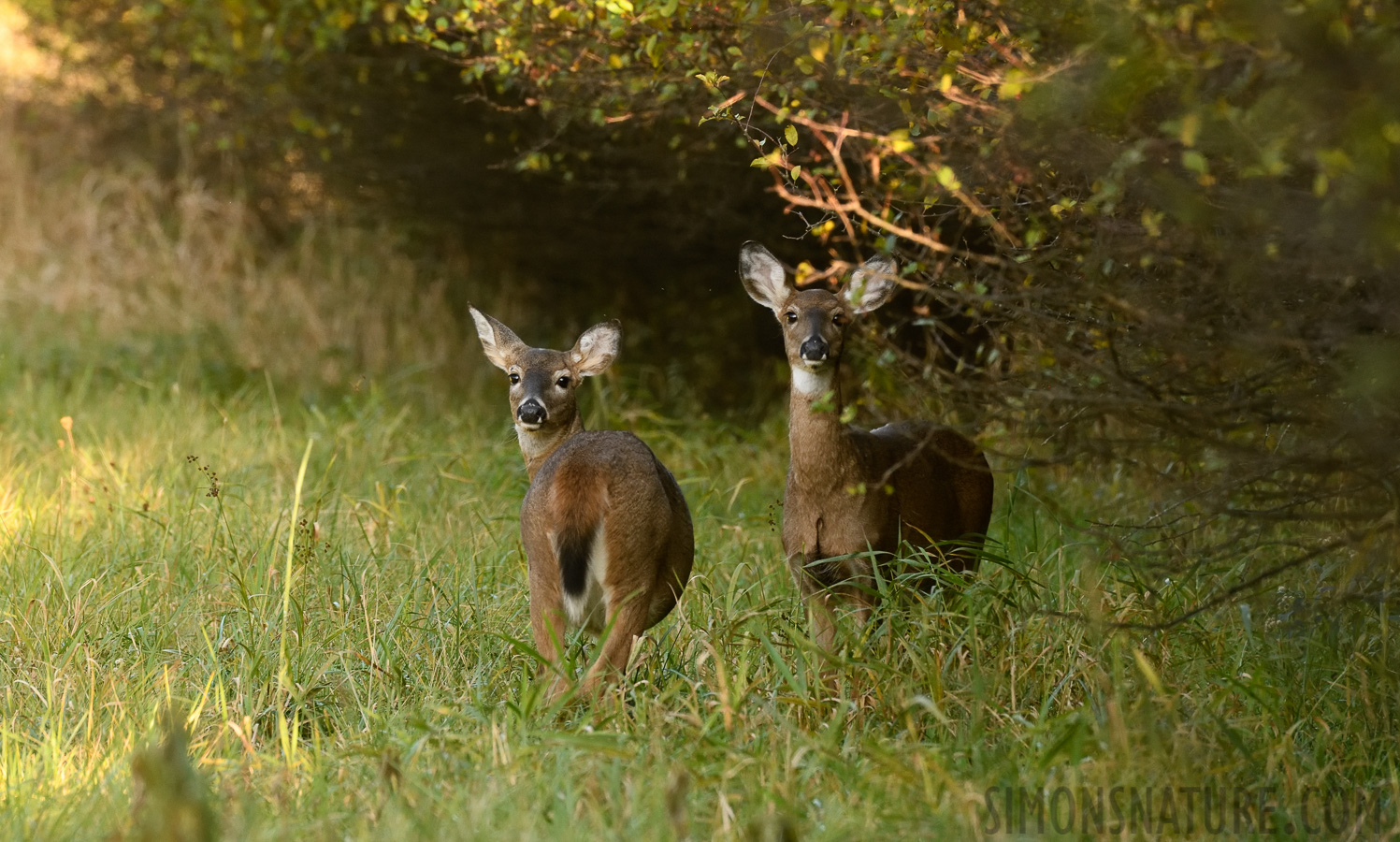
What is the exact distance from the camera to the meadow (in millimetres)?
3154

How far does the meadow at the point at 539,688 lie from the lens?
315cm

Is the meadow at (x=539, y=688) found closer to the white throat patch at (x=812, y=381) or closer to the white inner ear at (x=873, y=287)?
the white throat patch at (x=812, y=381)

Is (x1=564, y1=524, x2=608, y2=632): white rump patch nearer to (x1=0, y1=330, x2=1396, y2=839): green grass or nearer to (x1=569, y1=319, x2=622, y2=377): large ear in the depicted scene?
(x1=0, y1=330, x2=1396, y2=839): green grass

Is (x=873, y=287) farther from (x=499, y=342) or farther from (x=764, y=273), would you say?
(x=499, y=342)

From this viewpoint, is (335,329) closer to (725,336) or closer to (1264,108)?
(725,336)

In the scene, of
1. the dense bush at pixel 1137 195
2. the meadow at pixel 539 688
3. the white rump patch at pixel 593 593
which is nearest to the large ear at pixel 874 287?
the dense bush at pixel 1137 195

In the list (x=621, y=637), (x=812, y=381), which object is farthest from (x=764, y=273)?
(x=621, y=637)

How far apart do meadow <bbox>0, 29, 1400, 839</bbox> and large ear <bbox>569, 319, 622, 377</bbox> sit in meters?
0.62

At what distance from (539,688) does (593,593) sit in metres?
0.58

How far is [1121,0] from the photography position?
2.89 meters

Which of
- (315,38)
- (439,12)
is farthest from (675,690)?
(315,38)

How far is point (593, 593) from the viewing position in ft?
13.8

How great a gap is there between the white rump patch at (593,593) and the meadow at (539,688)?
0.59 feet

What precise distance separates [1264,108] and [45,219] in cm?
1079
